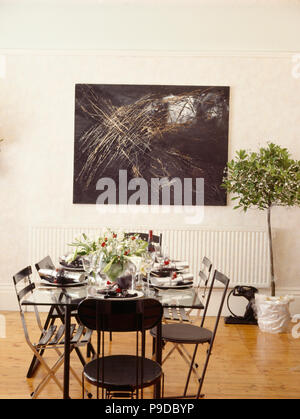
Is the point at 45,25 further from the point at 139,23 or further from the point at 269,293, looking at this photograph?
the point at 269,293

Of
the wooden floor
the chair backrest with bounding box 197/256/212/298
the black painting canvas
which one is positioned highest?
the black painting canvas

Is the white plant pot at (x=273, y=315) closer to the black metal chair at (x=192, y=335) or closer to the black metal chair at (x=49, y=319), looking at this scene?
the black metal chair at (x=192, y=335)

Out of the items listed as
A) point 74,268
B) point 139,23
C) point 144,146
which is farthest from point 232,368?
point 139,23

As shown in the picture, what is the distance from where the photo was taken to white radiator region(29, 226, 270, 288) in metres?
5.60

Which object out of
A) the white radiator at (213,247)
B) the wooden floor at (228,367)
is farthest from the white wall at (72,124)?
the wooden floor at (228,367)

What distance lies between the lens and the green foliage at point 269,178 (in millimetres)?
4949

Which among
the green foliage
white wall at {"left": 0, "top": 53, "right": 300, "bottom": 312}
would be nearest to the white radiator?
white wall at {"left": 0, "top": 53, "right": 300, "bottom": 312}

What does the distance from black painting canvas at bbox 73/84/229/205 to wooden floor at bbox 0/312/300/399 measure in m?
1.73

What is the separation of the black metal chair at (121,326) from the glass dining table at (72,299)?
0.25 meters

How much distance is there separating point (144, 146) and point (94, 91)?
0.89 metres

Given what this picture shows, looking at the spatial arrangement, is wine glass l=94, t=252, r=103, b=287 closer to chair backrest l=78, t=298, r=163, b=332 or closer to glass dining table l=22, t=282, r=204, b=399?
glass dining table l=22, t=282, r=204, b=399

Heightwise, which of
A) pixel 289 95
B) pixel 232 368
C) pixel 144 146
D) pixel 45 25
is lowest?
pixel 232 368

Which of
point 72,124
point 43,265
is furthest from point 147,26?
point 43,265

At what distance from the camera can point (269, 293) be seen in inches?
224
